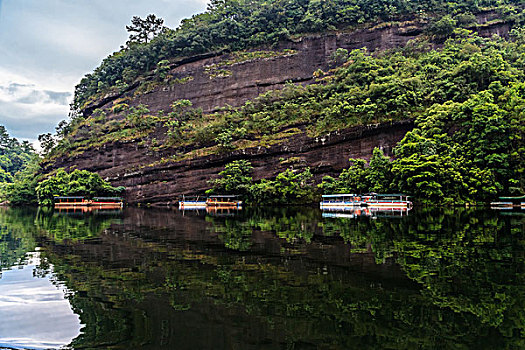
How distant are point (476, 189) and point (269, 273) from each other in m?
31.5

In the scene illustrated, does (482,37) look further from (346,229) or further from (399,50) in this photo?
(346,229)

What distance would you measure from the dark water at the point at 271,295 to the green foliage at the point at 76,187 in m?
42.5

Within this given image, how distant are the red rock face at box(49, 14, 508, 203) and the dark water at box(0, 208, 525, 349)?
31438mm

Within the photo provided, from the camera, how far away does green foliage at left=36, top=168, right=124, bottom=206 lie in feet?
176

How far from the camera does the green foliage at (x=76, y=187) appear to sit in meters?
53.7

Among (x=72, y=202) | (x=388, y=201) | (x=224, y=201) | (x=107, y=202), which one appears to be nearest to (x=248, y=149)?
(x=224, y=201)

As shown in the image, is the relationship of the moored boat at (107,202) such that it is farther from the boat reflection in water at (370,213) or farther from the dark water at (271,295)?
the dark water at (271,295)

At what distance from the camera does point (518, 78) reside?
44.1 meters

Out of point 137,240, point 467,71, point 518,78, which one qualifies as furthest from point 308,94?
point 137,240

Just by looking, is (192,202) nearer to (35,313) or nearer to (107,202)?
(107,202)

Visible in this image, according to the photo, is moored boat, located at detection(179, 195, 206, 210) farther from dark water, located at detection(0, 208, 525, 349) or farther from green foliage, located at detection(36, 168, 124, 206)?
dark water, located at detection(0, 208, 525, 349)

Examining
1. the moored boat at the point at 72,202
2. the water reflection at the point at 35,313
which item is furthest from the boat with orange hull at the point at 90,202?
the water reflection at the point at 35,313

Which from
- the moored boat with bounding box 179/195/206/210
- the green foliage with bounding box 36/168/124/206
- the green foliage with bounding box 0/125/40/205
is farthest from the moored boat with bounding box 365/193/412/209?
the green foliage with bounding box 0/125/40/205

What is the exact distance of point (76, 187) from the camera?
53.4 metres
